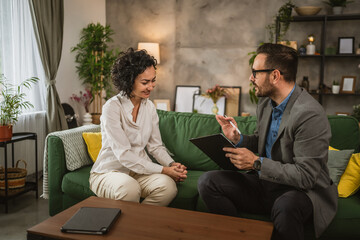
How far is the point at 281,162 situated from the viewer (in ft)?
5.97

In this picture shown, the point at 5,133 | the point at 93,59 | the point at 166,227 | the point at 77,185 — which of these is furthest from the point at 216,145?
the point at 93,59

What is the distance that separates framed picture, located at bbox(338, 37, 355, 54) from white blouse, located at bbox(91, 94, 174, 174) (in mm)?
3436

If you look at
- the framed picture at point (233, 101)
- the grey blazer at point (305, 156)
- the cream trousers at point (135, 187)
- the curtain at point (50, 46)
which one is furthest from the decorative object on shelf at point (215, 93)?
the grey blazer at point (305, 156)

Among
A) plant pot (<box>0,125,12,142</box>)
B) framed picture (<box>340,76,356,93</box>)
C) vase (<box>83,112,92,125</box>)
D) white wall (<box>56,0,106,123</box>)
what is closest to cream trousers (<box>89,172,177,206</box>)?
plant pot (<box>0,125,12,142</box>)

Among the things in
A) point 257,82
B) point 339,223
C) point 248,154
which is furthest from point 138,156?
point 339,223

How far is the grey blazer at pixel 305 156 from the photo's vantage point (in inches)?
64.0

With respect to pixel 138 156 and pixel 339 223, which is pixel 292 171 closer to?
pixel 339 223

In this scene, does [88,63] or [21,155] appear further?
[88,63]

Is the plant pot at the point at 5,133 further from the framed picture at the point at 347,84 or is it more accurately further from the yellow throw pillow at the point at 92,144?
the framed picture at the point at 347,84

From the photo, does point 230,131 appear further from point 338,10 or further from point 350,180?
point 338,10

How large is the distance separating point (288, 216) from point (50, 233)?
1.05 metres

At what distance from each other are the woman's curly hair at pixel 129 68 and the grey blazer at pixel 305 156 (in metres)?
0.94

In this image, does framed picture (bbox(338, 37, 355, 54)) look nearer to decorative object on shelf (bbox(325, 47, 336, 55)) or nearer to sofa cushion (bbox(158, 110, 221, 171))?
decorative object on shelf (bbox(325, 47, 336, 55))

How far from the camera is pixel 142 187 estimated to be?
83.5 inches
